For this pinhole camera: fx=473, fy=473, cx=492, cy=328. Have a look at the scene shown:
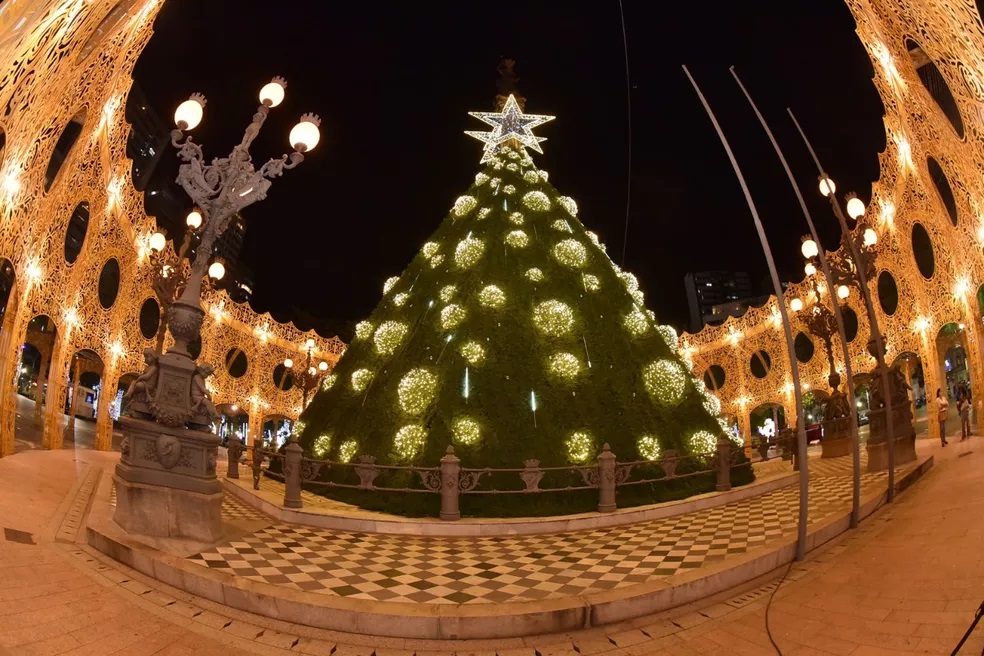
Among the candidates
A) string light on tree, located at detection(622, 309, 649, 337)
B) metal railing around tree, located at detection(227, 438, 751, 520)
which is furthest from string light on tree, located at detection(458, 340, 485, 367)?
string light on tree, located at detection(622, 309, 649, 337)

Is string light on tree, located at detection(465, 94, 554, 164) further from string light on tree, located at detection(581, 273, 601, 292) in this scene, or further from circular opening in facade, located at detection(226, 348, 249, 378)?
circular opening in facade, located at detection(226, 348, 249, 378)

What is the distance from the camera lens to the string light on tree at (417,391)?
1116cm

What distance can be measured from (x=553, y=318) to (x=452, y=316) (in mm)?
2691

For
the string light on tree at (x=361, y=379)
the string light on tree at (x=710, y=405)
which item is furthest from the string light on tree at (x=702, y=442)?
the string light on tree at (x=361, y=379)

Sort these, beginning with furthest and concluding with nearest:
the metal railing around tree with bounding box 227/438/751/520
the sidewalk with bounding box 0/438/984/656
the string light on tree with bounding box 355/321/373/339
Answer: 1. the string light on tree with bounding box 355/321/373/339
2. the metal railing around tree with bounding box 227/438/751/520
3. the sidewalk with bounding box 0/438/984/656

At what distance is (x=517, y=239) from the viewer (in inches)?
571

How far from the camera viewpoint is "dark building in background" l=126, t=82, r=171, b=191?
46.8 m

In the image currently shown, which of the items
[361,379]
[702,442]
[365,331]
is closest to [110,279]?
[365,331]

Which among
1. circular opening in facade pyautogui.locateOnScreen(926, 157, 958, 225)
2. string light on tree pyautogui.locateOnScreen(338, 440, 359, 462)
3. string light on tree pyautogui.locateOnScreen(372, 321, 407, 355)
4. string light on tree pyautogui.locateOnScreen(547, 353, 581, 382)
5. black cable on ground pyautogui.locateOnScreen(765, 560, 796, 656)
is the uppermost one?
circular opening in facade pyautogui.locateOnScreen(926, 157, 958, 225)

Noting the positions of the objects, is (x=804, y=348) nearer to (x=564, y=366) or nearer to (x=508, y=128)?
(x=508, y=128)

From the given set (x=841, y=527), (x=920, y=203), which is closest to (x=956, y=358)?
(x=920, y=203)

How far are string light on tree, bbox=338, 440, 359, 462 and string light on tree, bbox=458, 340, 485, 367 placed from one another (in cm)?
333

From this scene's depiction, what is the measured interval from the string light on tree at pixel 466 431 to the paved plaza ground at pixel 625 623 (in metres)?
4.82

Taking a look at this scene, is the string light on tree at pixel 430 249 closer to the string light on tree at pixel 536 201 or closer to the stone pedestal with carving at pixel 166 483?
the string light on tree at pixel 536 201
